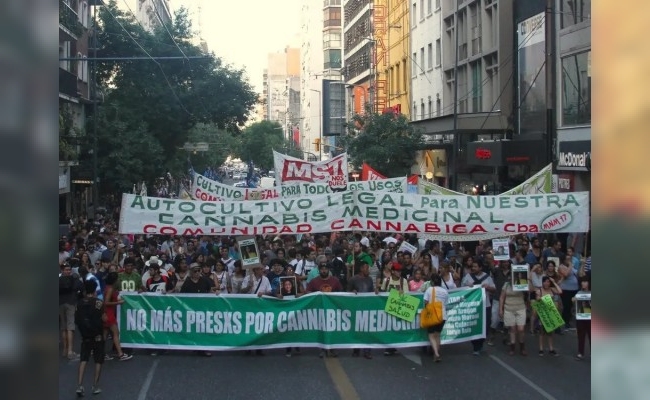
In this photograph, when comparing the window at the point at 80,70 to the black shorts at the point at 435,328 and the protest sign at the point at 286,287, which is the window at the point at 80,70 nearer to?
the protest sign at the point at 286,287

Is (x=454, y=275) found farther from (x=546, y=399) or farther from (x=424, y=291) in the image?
(x=546, y=399)

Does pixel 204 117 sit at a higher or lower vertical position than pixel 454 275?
higher

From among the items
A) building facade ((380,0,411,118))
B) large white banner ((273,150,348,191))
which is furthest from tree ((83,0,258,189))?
large white banner ((273,150,348,191))

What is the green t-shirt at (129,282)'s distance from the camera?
1471 centimetres

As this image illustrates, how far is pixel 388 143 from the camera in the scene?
4612cm

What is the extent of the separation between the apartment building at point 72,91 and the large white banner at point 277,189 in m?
8.10

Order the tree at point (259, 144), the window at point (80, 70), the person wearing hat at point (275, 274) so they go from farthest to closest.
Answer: the tree at point (259, 144) < the window at point (80, 70) < the person wearing hat at point (275, 274)

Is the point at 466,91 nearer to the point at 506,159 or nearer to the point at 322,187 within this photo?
the point at 506,159

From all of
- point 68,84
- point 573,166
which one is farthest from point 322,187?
point 68,84

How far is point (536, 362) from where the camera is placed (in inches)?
524

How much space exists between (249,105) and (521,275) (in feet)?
126

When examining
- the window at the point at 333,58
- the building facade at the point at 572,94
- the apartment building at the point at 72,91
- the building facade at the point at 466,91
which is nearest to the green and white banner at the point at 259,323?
the building facade at the point at 572,94
